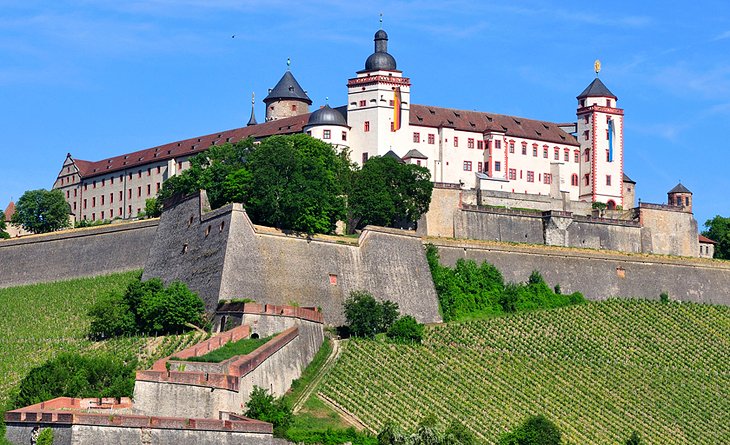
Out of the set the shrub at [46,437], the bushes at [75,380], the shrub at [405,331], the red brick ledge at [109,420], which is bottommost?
the shrub at [46,437]

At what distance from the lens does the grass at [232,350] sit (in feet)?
212

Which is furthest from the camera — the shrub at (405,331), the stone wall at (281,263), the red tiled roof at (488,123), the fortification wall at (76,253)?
the red tiled roof at (488,123)

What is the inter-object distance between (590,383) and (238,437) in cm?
2439

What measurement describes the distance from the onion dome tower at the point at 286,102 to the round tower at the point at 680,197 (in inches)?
913

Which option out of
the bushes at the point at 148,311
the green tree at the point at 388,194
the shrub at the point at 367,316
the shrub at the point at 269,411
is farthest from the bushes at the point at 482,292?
the shrub at the point at 269,411

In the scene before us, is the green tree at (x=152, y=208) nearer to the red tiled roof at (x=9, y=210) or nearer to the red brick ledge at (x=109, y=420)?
the red tiled roof at (x=9, y=210)

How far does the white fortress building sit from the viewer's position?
320 ft

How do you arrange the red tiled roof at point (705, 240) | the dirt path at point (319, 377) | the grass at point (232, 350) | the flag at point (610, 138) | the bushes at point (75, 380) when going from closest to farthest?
1. the bushes at point (75, 380)
2. the grass at point (232, 350)
3. the dirt path at point (319, 377)
4. the red tiled roof at point (705, 240)
5. the flag at point (610, 138)

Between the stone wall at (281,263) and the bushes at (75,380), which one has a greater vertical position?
the stone wall at (281,263)

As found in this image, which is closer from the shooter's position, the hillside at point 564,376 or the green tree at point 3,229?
the hillside at point 564,376

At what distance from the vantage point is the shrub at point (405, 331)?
7731 cm

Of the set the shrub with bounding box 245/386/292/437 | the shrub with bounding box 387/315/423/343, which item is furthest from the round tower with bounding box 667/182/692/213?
the shrub with bounding box 245/386/292/437

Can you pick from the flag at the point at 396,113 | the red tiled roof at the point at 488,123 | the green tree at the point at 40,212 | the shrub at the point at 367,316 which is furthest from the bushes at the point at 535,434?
the green tree at the point at 40,212

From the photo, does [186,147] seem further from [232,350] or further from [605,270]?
[232,350]
